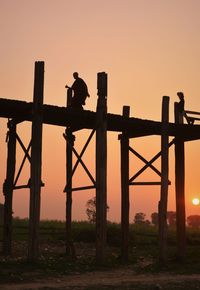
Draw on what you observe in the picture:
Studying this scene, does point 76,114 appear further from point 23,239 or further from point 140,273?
point 23,239

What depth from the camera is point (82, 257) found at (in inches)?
Answer: 707

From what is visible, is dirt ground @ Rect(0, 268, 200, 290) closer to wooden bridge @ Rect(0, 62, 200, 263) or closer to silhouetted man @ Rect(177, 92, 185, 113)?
wooden bridge @ Rect(0, 62, 200, 263)

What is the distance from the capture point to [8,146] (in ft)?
57.9

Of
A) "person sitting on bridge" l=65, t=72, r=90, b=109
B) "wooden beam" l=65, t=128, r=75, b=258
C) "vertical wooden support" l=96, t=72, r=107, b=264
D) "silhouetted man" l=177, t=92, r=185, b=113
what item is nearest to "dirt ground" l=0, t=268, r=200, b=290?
"vertical wooden support" l=96, t=72, r=107, b=264

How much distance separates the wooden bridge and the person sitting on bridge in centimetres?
66

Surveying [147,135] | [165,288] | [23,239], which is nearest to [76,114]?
[147,135]

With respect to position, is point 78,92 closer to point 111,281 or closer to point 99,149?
point 99,149

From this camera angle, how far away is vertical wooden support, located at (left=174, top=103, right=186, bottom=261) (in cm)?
1784

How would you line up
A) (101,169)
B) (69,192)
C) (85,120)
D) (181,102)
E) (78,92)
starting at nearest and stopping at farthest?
1. (101,169)
2. (85,120)
3. (78,92)
4. (69,192)
5. (181,102)

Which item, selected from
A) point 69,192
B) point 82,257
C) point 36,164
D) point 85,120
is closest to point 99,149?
point 85,120

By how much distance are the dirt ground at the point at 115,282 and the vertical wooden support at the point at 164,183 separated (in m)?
2.49

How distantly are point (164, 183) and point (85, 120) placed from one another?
10.6 feet

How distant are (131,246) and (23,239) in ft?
15.3

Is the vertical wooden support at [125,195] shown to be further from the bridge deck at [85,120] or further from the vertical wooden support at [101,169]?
the vertical wooden support at [101,169]
